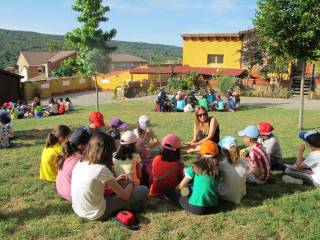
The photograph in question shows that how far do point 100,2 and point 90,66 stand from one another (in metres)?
2.67

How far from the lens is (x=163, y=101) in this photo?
685 inches

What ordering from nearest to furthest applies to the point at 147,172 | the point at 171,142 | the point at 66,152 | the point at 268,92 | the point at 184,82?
the point at 171,142, the point at 66,152, the point at 147,172, the point at 268,92, the point at 184,82

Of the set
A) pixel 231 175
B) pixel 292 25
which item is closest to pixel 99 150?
pixel 231 175

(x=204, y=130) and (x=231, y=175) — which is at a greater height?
(x=204, y=130)

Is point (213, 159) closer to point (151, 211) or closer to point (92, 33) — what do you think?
point (151, 211)

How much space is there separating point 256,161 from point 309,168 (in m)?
0.95

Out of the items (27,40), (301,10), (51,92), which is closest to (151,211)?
(301,10)

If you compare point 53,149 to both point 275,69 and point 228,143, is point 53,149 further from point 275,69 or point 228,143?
point 275,69

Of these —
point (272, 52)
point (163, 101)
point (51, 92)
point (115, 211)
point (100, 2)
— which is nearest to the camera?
point (115, 211)

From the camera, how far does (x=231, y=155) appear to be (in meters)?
5.02

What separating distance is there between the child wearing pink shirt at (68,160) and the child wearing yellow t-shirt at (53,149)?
25.2 inches

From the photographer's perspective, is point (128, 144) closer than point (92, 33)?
Yes

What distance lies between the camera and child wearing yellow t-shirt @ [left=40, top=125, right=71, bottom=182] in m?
5.87

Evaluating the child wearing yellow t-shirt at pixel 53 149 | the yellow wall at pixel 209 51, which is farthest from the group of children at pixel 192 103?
the yellow wall at pixel 209 51
